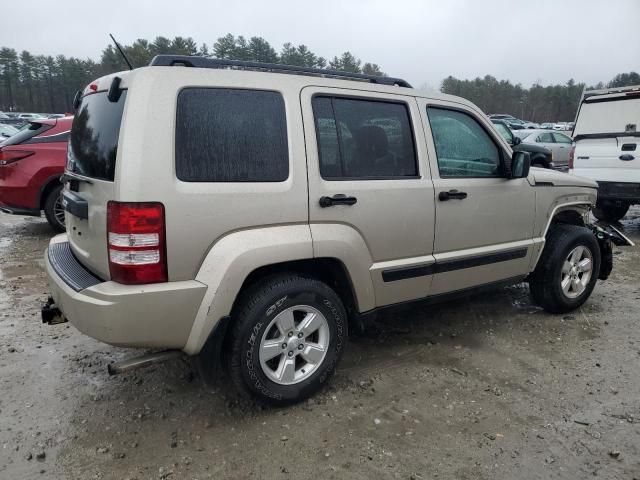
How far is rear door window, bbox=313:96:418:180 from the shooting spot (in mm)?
2932

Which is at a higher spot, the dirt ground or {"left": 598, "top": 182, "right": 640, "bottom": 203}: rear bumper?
{"left": 598, "top": 182, "right": 640, "bottom": 203}: rear bumper

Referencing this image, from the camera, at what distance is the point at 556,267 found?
4.27 metres

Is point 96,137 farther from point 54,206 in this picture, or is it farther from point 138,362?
point 54,206

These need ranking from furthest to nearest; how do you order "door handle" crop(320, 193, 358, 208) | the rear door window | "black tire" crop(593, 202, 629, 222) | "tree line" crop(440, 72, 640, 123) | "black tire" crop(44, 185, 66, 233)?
"tree line" crop(440, 72, 640, 123) < "black tire" crop(593, 202, 629, 222) < "black tire" crop(44, 185, 66, 233) < the rear door window < "door handle" crop(320, 193, 358, 208)

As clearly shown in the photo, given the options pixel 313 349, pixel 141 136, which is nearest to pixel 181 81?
pixel 141 136

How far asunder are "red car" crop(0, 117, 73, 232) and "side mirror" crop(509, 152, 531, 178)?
6.09 metres

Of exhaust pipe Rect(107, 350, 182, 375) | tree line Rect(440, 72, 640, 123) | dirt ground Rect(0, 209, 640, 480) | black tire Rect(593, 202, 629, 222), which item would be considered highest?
tree line Rect(440, 72, 640, 123)

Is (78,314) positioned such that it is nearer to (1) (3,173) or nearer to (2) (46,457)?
(2) (46,457)

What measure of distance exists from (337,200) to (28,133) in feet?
20.1

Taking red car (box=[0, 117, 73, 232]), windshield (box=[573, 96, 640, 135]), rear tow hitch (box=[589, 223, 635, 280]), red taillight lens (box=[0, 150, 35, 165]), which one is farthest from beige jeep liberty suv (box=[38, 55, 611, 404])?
windshield (box=[573, 96, 640, 135])

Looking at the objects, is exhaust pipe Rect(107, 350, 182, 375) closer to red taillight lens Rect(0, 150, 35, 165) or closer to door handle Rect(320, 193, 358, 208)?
door handle Rect(320, 193, 358, 208)

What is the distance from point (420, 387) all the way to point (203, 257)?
1.68m

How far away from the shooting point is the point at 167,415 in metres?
2.89

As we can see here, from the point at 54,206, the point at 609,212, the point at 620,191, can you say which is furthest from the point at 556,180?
the point at 54,206
